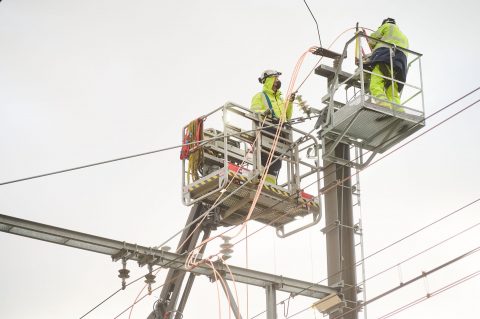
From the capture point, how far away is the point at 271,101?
2002cm

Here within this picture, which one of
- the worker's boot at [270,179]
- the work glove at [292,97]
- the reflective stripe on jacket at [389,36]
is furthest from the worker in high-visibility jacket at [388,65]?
the worker's boot at [270,179]

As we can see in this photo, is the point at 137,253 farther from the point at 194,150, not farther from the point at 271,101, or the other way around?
the point at 271,101

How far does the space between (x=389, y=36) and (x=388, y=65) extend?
616 mm

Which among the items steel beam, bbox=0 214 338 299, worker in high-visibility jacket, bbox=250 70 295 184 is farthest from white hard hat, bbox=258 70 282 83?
steel beam, bbox=0 214 338 299

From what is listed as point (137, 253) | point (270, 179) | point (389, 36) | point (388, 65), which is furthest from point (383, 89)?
point (137, 253)

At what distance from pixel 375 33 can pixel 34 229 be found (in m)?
7.21

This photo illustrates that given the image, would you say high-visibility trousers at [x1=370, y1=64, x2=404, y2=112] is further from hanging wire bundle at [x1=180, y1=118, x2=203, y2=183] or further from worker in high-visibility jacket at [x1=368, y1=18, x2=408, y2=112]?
hanging wire bundle at [x1=180, y1=118, x2=203, y2=183]

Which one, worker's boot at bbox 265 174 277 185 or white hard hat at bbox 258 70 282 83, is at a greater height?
white hard hat at bbox 258 70 282 83

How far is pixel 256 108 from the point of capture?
19.9m

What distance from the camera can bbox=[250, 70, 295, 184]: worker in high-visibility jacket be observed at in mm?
19750

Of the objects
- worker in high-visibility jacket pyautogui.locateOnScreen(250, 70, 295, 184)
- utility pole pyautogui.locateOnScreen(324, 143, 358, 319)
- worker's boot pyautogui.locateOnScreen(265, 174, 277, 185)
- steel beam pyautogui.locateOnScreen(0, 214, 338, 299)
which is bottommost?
steel beam pyautogui.locateOnScreen(0, 214, 338, 299)

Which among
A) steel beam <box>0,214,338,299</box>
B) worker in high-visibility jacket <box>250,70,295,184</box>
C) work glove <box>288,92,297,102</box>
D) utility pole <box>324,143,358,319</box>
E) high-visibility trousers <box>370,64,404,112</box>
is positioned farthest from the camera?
work glove <box>288,92,297,102</box>

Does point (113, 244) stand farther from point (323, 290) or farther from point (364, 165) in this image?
point (364, 165)

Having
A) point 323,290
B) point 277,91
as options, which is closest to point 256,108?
point 277,91
